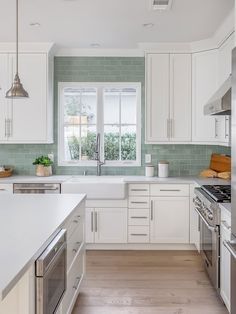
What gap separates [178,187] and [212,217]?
143 centimetres

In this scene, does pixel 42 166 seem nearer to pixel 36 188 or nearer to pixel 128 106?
pixel 36 188

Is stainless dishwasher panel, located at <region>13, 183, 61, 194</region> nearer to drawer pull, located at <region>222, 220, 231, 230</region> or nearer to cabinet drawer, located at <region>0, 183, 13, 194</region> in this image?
cabinet drawer, located at <region>0, 183, 13, 194</region>

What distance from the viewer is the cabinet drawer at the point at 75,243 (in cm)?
271

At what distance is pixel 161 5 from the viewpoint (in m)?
3.40

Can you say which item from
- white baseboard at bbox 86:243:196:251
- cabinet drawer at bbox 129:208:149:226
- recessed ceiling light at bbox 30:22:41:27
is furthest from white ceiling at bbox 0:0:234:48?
white baseboard at bbox 86:243:196:251

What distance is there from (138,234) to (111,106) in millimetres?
1836

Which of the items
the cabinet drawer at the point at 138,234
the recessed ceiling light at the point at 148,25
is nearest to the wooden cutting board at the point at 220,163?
the cabinet drawer at the point at 138,234

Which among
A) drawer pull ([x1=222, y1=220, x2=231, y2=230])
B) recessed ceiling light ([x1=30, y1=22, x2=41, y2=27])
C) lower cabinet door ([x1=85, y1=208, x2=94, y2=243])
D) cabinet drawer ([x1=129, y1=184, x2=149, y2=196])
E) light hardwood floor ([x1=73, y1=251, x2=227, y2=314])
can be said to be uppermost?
recessed ceiling light ([x1=30, y1=22, x2=41, y2=27])

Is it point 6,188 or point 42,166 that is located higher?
point 42,166

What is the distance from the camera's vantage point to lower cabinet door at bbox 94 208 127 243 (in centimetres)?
466

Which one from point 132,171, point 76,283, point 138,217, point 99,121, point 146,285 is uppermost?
point 99,121

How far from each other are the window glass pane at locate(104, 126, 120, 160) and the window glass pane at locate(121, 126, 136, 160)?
0.07 m

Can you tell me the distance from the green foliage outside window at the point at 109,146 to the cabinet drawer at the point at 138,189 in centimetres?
77

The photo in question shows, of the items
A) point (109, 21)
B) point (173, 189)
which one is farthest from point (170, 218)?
point (109, 21)
